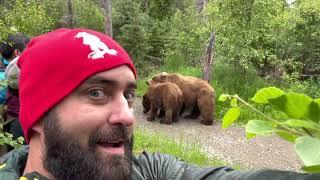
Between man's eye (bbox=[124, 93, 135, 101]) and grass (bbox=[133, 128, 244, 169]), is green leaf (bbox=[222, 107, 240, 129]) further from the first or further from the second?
grass (bbox=[133, 128, 244, 169])

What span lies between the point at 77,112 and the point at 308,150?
87 centimetres

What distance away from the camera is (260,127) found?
106cm

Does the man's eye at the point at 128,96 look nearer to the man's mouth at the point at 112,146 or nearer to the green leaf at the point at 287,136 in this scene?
the man's mouth at the point at 112,146

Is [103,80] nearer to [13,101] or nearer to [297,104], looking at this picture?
[297,104]

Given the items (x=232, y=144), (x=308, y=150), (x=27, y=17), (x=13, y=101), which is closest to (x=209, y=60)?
(x=232, y=144)

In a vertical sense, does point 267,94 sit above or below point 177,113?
above

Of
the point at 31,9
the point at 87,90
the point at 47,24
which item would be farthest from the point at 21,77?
the point at 47,24

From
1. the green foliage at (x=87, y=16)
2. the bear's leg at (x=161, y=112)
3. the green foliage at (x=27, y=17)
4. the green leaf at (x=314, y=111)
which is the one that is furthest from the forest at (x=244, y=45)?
the green leaf at (x=314, y=111)

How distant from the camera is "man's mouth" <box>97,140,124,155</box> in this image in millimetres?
1572

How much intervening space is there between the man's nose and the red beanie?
13 centimetres

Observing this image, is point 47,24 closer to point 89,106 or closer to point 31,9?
point 31,9

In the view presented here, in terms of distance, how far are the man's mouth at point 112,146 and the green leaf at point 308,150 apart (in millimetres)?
747


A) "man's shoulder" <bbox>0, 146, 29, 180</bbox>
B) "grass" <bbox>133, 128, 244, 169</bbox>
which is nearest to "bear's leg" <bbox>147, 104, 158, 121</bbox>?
"grass" <bbox>133, 128, 244, 169</bbox>

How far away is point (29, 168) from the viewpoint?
67.9 inches
